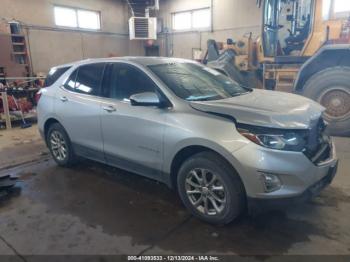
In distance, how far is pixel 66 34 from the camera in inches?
423

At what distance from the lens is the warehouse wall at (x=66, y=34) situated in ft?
31.7

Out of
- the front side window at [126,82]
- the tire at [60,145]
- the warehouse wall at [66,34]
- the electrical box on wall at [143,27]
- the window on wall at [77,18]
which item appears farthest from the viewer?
the electrical box on wall at [143,27]

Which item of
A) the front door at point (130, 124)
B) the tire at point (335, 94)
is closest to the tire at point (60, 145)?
the front door at point (130, 124)

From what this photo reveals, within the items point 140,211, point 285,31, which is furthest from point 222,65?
point 140,211

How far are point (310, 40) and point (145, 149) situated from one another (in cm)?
469

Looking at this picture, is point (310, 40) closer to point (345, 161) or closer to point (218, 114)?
point (345, 161)

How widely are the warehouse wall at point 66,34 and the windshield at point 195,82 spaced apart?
28.3 ft

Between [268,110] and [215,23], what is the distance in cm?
966

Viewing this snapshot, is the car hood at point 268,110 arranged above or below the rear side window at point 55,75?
below

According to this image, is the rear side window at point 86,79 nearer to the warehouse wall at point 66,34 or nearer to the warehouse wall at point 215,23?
the warehouse wall at point 66,34

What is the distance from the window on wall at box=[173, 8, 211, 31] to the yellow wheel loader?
4382 mm

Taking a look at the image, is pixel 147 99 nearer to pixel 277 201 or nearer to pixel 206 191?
pixel 206 191

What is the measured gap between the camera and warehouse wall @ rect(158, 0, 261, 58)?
401 inches

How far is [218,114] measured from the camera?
7.64 feet
